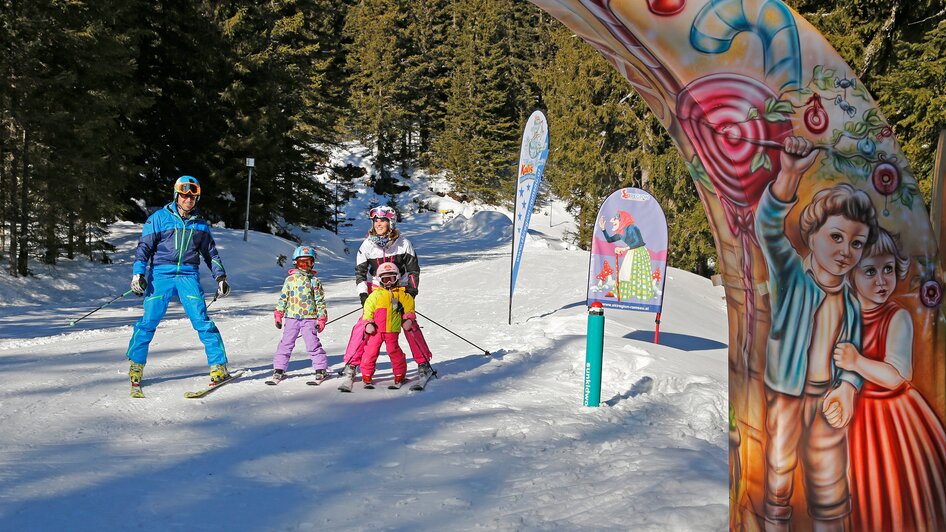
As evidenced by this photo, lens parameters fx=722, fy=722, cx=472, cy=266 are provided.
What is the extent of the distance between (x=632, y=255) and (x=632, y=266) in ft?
0.53

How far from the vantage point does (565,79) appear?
112 ft

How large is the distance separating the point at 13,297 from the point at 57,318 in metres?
3.36

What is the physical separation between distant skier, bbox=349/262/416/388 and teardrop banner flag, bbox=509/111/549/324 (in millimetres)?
3551

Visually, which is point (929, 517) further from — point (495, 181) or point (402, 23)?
point (402, 23)

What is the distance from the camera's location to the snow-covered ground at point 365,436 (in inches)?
171

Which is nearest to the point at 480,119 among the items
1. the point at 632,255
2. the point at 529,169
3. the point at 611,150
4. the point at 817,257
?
the point at 611,150

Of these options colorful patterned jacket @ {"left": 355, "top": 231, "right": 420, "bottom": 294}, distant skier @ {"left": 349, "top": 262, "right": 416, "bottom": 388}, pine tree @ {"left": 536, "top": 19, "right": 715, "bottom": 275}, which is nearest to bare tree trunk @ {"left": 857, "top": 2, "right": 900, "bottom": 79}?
pine tree @ {"left": 536, "top": 19, "right": 715, "bottom": 275}

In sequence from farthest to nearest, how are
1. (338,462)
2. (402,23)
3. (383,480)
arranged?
1. (402,23)
2. (338,462)
3. (383,480)

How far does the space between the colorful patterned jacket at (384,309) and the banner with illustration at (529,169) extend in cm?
359

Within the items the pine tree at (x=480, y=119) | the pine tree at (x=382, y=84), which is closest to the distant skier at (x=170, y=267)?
the pine tree at (x=480, y=119)

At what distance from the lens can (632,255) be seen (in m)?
10.6

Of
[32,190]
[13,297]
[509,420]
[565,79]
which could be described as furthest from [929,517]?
[565,79]

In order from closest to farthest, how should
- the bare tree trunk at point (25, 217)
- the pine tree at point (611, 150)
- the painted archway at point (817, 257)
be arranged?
the painted archway at point (817, 257) < the bare tree trunk at point (25, 217) < the pine tree at point (611, 150)

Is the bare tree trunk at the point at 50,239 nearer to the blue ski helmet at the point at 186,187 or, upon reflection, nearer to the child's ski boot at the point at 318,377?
the blue ski helmet at the point at 186,187
